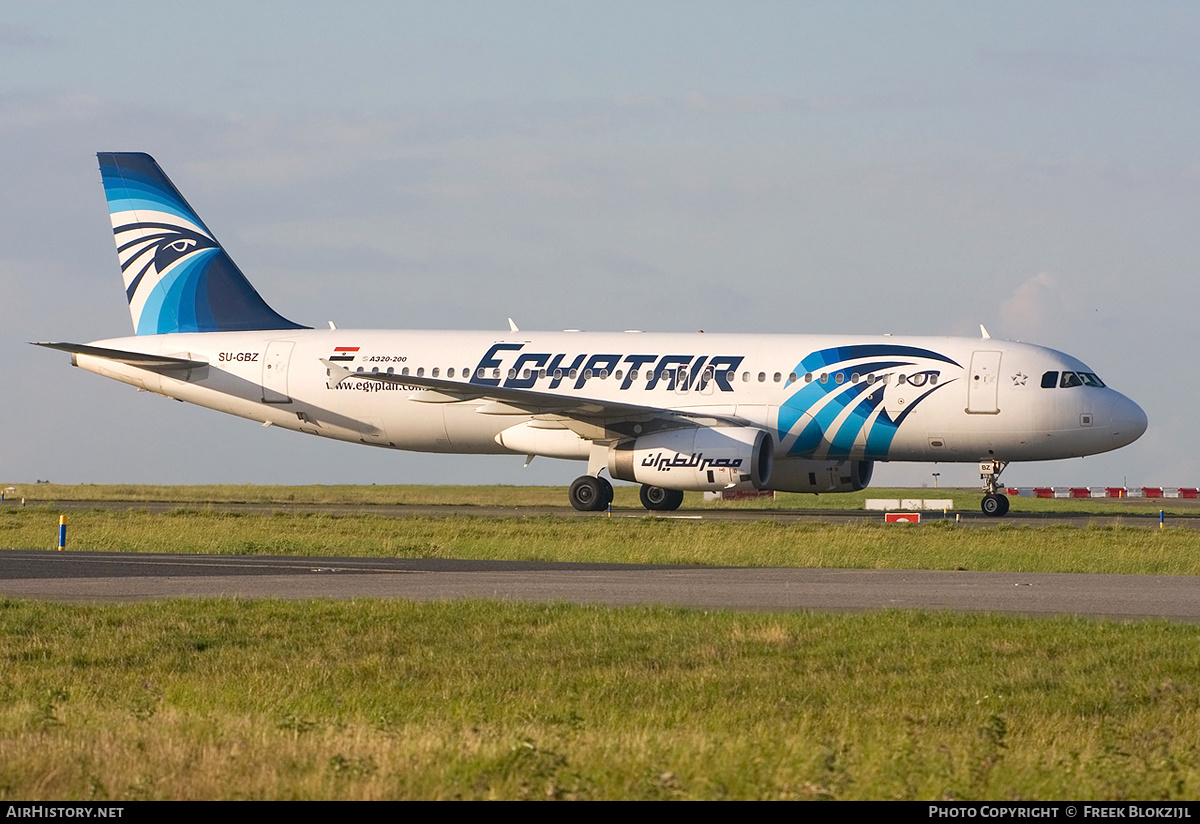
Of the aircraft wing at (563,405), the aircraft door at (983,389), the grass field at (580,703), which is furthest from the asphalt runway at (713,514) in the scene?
the grass field at (580,703)

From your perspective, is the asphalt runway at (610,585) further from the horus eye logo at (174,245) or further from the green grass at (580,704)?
the horus eye logo at (174,245)

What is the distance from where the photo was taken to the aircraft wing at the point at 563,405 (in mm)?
37281

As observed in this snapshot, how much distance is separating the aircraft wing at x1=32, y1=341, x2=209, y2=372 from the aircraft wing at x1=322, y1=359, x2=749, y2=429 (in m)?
5.81

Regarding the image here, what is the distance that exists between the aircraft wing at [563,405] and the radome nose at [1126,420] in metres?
8.95

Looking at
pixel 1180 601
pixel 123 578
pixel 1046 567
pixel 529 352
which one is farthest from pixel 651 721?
pixel 529 352

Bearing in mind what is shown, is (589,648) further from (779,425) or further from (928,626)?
(779,425)

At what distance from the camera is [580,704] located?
11008mm

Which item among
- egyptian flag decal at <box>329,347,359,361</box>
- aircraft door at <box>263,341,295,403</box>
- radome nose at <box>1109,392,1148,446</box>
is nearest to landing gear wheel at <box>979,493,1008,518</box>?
radome nose at <box>1109,392,1148,446</box>

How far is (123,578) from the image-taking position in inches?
792

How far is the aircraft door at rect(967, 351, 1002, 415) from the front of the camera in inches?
1473

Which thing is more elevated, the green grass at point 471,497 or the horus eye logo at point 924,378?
the horus eye logo at point 924,378

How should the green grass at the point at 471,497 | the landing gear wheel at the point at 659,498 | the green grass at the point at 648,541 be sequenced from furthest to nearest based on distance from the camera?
the green grass at the point at 471,497 < the landing gear wheel at the point at 659,498 < the green grass at the point at 648,541

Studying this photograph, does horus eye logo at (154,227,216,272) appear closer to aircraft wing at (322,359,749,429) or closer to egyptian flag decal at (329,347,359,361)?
egyptian flag decal at (329,347,359,361)

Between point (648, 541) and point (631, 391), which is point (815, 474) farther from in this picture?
point (648, 541)
